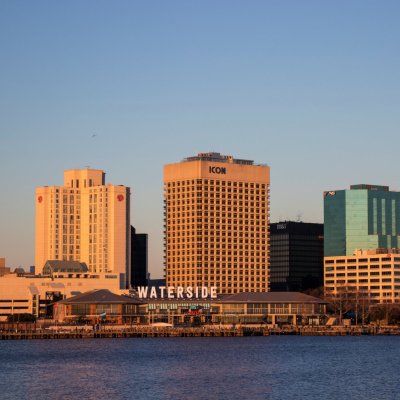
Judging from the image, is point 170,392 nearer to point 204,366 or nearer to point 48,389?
point 48,389

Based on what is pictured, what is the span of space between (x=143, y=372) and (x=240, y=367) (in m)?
16.5

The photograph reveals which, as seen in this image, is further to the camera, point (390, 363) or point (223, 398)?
point (390, 363)

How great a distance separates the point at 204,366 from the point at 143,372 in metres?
13.1

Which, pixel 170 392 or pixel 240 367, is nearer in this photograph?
pixel 170 392

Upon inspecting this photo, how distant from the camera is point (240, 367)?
611ft

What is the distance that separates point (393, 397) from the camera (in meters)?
143

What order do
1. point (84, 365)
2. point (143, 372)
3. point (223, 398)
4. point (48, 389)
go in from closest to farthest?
point (223, 398) < point (48, 389) < point (143, 372) < point (84, 365)

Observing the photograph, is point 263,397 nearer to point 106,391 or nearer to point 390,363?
point 106,391

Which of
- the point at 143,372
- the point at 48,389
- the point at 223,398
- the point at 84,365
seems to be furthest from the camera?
the point at 84,365

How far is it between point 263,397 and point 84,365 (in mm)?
54285

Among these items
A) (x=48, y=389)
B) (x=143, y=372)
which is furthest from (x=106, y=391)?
(x=143, y=372)

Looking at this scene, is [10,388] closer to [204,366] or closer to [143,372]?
[143,372]

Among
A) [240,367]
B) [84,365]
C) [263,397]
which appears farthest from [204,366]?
[263,397]

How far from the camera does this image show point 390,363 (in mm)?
198000
